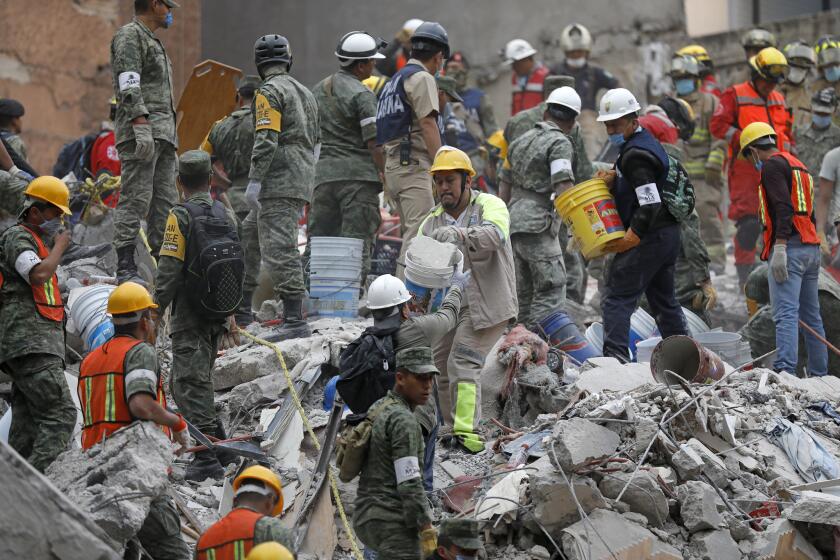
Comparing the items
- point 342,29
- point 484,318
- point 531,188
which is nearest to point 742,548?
point 484,318

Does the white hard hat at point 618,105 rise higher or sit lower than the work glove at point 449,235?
higher

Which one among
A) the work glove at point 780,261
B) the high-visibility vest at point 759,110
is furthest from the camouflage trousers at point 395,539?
the high-visibility vest at point 759,110

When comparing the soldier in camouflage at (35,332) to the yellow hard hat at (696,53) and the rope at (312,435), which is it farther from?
the yellow hard hat at (696,53)

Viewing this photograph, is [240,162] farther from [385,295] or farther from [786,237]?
[786,237]

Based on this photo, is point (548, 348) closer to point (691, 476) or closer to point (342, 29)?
point (691, 476)

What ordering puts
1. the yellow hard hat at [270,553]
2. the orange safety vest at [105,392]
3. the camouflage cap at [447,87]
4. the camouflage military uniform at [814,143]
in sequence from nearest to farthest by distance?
the yellow hard hat at [270,553] → the orange safety vest at [105,392] → the camouflage cap at [447,87] → the camouflage military uniform at [814,143]

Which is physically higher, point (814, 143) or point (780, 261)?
point (814, 143)

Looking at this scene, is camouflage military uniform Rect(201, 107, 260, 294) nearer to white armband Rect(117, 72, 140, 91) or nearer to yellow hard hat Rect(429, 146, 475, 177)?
white armband Rect(117, 72, 140, 91)

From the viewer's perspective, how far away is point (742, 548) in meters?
7.39

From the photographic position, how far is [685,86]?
14.5m

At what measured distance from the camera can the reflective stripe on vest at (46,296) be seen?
7.25 meters

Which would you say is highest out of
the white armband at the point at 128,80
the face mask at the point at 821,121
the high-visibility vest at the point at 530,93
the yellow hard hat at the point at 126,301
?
the white armband at the point at 128,80

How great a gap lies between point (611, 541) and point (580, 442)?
2.16ft

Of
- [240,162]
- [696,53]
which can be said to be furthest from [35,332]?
[696,53]
